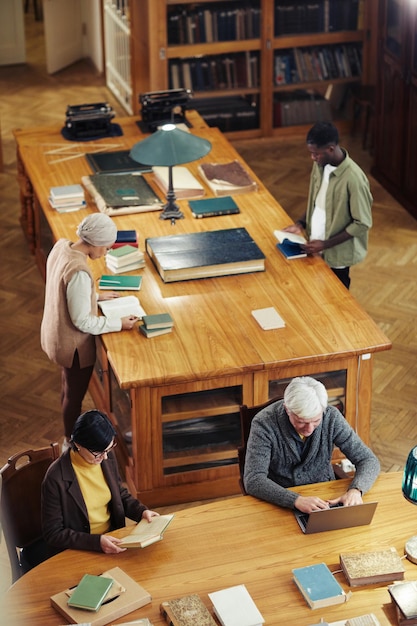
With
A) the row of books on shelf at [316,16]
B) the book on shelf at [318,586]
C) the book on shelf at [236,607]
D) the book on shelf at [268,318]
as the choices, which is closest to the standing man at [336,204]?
the book on shelf at [268,318]

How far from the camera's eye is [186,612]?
352 cm

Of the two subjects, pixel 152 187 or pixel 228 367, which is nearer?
pixel 228 367

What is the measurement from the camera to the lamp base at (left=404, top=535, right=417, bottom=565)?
12.4 feet

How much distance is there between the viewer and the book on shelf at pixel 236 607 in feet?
11.5

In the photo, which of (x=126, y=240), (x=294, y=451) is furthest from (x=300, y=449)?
(x=126, y=240)

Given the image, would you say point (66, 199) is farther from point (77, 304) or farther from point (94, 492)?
point (94, 492)

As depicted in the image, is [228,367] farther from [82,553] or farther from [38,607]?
[38,607]

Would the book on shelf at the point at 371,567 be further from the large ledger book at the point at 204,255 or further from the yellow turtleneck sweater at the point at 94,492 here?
the large ledger book at the point at 204,255

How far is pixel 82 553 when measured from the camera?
3.84m

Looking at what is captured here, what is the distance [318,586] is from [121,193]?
357 cm

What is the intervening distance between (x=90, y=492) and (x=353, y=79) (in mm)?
7024

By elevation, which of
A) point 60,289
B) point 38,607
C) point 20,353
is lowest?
point 20,353

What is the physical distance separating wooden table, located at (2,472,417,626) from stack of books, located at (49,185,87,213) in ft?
9.80

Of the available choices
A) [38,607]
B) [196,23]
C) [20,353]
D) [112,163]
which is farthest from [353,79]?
[38,607]
